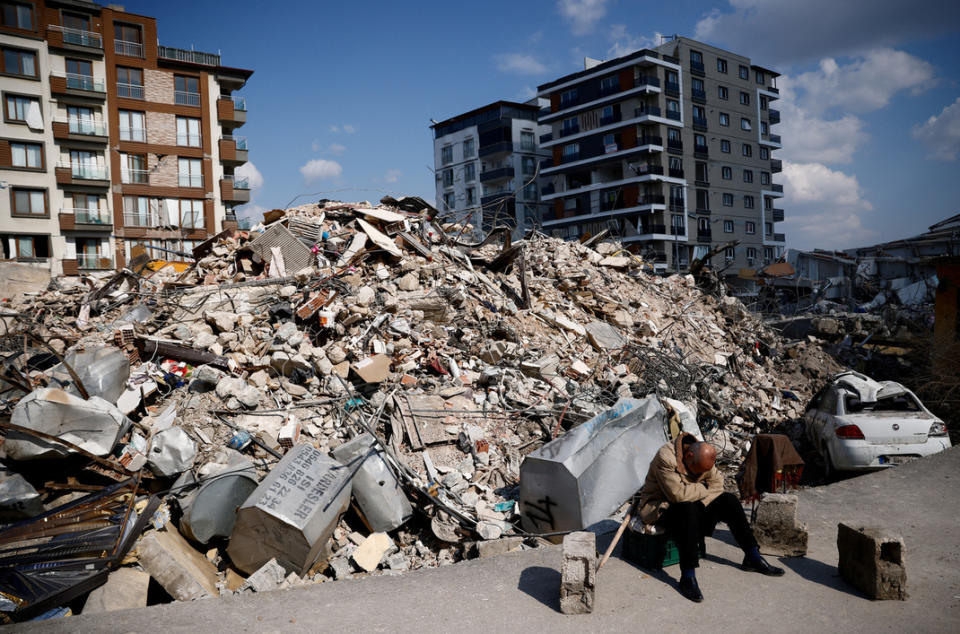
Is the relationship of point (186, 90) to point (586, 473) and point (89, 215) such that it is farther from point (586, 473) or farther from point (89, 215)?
point (586, 473)

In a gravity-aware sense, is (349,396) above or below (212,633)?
above

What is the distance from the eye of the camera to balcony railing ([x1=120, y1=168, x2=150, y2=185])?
94.6ft

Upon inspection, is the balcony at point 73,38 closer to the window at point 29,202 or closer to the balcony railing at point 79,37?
the balcony railing at point 79,37

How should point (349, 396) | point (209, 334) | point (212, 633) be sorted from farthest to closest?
point (209, 334), point (349, 396), point (212, 633)

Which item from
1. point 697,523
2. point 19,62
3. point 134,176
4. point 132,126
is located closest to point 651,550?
point 697,523

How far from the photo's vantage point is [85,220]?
1107 inches

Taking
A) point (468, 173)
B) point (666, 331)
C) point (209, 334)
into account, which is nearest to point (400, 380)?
point (209, 334)

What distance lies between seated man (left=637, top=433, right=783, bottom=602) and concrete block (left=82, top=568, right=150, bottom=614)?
157 inches

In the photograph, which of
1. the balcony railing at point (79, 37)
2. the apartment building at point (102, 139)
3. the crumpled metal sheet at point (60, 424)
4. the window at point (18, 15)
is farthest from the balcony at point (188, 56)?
the crumpled metal sheet at point (60, 424)

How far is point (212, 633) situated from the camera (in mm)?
3773

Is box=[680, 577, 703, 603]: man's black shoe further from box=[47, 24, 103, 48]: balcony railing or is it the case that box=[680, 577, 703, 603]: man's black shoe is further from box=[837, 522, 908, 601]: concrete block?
box=[47, 24, 103, 48]: balcony railing

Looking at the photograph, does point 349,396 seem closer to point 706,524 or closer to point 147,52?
point 706,524

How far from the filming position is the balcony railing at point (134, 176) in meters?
28.8

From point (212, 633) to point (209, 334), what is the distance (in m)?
5.78
